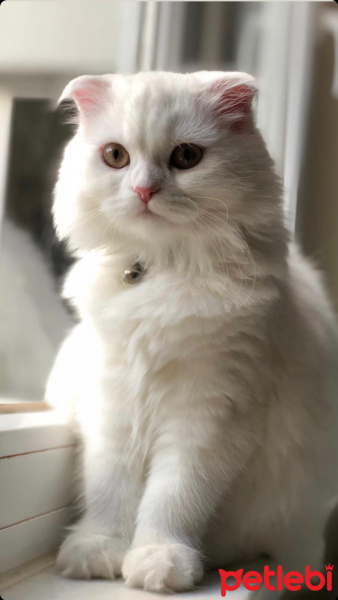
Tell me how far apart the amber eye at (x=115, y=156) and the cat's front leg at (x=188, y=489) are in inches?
20.1

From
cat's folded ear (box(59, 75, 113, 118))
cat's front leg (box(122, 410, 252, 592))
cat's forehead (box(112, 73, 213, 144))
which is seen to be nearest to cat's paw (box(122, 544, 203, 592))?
cat's front leg (box(122, 410, 252, 592))

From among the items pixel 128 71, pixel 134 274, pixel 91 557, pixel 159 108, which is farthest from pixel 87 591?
pixel 128 71

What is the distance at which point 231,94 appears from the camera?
1.07 meters

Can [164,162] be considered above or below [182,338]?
above

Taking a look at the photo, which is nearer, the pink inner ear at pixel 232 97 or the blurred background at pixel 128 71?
the pink inner ear at pixel 232 97

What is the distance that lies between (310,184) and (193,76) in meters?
0.57

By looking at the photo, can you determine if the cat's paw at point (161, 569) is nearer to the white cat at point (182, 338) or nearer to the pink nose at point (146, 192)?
the white cat at point (182, 338)

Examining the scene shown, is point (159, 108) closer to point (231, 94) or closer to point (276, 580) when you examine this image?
point (231, 94)

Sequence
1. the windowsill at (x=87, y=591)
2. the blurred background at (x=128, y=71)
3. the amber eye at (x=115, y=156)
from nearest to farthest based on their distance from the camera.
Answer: the windowsill at (x=87, y=591) < the amber eye at (x=115, y=156) < the blurred background at (x=128, y=71)

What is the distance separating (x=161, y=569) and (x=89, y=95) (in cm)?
89

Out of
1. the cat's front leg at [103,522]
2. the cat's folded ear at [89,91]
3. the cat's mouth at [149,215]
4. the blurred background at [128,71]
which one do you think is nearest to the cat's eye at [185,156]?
the cat's mouth at [149,215]

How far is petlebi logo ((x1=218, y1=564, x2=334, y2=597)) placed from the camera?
3.37 ft

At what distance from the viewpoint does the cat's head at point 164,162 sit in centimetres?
100

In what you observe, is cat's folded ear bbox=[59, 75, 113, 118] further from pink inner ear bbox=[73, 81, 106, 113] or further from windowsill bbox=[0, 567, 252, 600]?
windowsill bbox=[0, 567, 252, 600]
